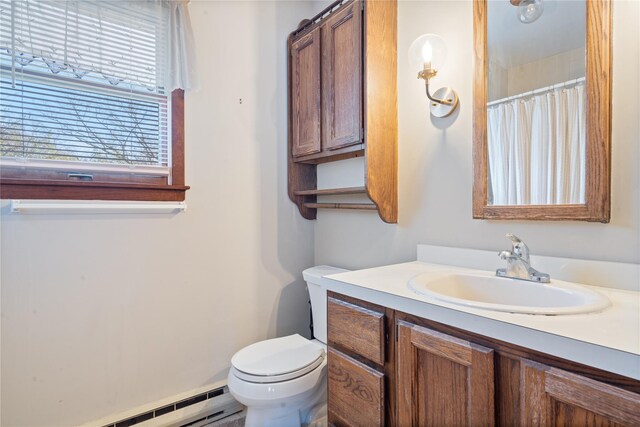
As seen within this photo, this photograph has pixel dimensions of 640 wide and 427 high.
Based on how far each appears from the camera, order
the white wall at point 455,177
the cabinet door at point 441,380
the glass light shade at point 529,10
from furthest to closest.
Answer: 1. the glass light shade at point 529,10
2. the white wall at point 455,177
3. the cabinet door at point 441,380

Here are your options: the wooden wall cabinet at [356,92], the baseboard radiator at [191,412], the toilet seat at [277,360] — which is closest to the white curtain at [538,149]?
the wooden wall cabinet at [356,92]

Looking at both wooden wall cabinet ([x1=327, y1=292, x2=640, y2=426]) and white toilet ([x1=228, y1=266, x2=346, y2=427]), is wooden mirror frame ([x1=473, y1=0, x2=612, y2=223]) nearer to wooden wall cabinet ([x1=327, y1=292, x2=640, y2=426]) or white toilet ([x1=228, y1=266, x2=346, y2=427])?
wooden wall cabinet ([x1=327, y1=292, x2=640, y2=426])

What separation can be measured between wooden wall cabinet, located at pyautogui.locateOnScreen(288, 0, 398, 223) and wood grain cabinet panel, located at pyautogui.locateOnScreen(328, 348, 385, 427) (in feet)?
2.38

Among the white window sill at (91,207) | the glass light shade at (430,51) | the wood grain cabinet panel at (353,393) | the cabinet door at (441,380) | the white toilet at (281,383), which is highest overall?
the glass light shade at (430,51)

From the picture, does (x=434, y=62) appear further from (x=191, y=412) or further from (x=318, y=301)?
(x=191, y=412)

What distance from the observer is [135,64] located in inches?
61.3

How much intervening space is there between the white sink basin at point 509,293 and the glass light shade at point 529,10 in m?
0.90

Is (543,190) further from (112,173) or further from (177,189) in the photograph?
(112,173)

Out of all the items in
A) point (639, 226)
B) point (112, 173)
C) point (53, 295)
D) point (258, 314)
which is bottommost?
point (258, 314)

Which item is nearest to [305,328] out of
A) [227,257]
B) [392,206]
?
[227,257]

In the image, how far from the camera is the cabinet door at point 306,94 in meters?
1.82

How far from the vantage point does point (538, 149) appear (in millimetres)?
1147

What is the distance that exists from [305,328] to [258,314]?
0.36 m

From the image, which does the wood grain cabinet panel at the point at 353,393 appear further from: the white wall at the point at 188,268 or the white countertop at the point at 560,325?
the white wall at the point at 188,268
